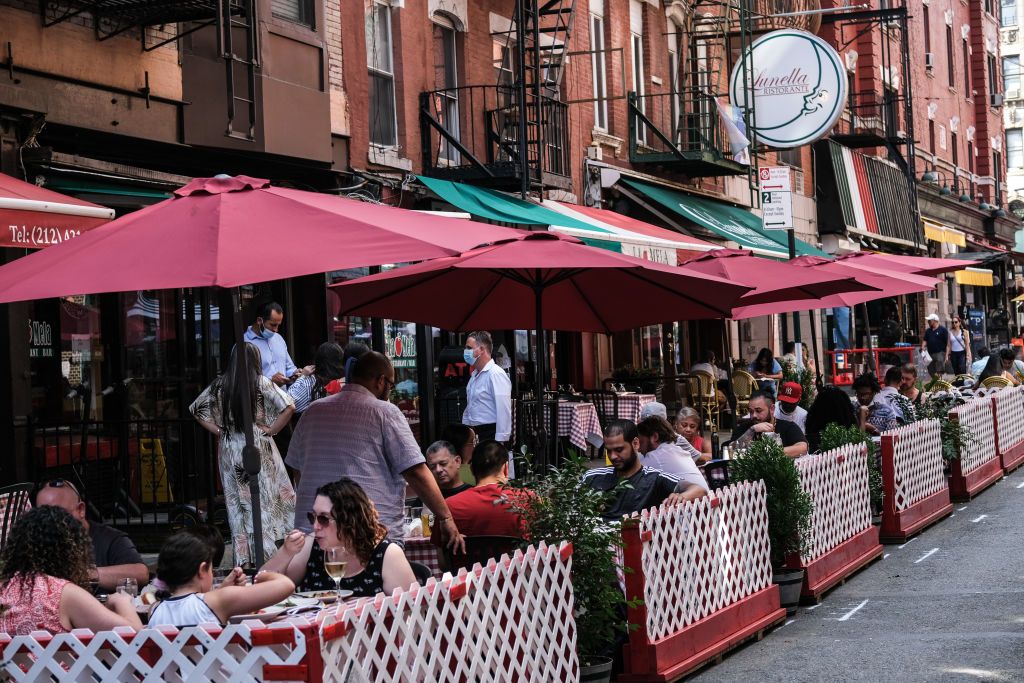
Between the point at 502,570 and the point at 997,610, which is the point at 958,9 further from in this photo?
the point at 502,570

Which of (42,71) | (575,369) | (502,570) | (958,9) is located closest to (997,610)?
(502,570)

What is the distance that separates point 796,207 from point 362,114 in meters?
18.9

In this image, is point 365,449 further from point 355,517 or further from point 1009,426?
point 1009,426

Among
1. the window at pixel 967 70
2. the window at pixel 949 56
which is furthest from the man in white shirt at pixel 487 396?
the window at pixel 967 70

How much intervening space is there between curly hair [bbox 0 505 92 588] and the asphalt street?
375 centimetres

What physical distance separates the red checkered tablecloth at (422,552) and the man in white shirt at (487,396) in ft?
20.6

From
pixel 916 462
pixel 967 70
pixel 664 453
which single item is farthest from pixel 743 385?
pixel 967 70

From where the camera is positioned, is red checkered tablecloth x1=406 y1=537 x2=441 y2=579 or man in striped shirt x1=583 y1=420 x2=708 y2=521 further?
man in striped shirt x1=583 y1=420 x2=708 y2=521

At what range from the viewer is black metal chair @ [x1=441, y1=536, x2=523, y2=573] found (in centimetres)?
713

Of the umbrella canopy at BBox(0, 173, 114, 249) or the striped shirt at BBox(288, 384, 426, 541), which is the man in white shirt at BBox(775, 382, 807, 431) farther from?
the umbrella canopy at BBox(0, 173, 114, 249)

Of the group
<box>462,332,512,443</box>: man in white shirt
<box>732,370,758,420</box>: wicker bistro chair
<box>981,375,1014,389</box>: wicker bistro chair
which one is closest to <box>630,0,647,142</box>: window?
<box>732,370,758,420</box>: wicker bistro chair

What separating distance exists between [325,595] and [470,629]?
0.64m

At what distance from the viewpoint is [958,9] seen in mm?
51531

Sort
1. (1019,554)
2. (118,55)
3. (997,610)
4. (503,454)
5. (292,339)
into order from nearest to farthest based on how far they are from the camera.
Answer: (503,454) → (997,610) → (1019,554) → (118,55) → (292,339)
